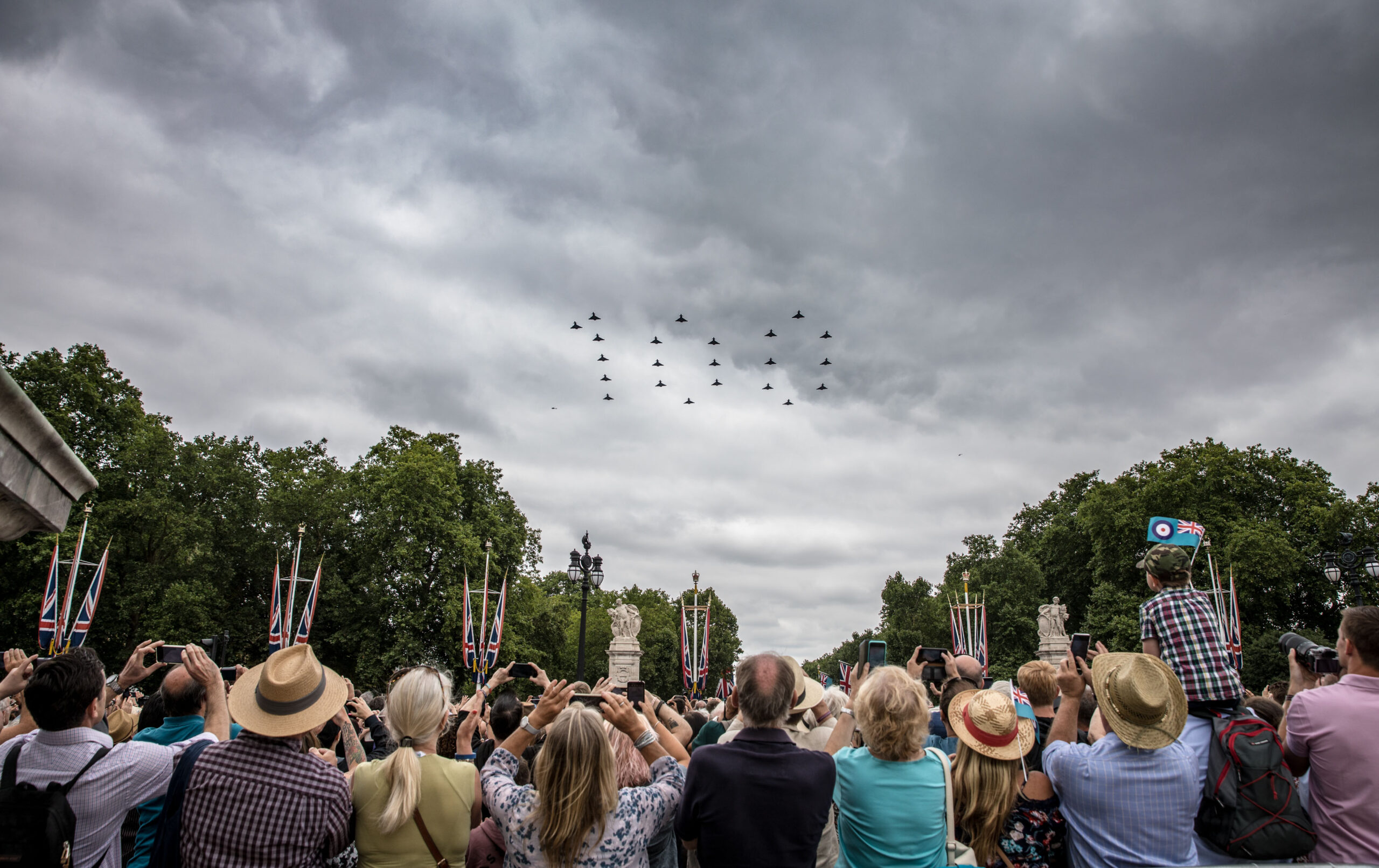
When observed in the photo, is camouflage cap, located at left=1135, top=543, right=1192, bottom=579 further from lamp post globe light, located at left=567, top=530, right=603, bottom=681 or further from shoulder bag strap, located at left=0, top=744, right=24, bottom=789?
lamp post globe light, located at left=567, top=530, right=603, bottom=681

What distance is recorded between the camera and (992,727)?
3.55m

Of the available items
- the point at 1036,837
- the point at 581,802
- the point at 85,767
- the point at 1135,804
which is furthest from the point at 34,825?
the point at 1135,804

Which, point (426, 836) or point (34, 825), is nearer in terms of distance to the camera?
point (34, 825)

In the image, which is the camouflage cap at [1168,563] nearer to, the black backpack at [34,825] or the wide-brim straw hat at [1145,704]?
the wide-brim straw hat at [1145,704]

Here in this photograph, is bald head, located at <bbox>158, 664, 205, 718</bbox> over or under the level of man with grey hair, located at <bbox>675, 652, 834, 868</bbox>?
over

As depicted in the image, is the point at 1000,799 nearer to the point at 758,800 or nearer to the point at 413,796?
the point at 758,800

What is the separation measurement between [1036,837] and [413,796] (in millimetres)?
2783

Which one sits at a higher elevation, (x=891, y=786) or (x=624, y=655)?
(x=891, y=786)

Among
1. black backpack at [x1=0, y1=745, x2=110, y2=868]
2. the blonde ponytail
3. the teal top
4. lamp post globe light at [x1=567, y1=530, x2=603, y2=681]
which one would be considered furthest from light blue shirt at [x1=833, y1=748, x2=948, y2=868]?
lamp post globe light at [x1=567, y1=530, x2=603, y2=681]

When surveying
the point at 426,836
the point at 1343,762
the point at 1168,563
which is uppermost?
the point at 1168,563

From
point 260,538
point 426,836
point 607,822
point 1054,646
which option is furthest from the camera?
point 260,538

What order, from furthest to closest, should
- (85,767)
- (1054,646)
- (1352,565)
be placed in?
(1054,646) → (1352,565) → (85,767)

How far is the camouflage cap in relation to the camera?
4016 millimetres

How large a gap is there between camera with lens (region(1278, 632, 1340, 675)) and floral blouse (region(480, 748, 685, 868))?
341cm
